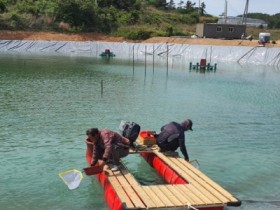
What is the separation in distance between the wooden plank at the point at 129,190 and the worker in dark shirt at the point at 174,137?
2089 mm

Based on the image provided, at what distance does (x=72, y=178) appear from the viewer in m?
→ 9.95

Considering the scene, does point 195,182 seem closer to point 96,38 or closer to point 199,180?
point 199,180

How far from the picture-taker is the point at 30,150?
13.1 metres

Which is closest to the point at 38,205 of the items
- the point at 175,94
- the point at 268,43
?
the point at 175,94

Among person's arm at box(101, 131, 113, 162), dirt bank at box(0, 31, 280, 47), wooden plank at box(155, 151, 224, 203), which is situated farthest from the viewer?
dirt bank at box(0, 31, 280, 47)

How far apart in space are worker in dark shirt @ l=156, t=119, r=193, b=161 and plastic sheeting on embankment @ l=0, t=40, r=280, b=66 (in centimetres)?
4487

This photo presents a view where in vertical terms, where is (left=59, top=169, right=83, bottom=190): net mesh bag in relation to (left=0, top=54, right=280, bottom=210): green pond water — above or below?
above

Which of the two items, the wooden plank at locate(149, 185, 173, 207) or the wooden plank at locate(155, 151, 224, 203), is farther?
the wooden plank at locate(155, 151, 224, 203)

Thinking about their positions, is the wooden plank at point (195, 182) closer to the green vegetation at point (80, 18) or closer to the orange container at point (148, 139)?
the orange container at point (148, 139)

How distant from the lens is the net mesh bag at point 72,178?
975 cm

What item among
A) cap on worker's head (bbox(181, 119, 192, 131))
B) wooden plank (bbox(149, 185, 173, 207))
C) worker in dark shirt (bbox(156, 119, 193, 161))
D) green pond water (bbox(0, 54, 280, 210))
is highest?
cap on worker's head (bbox(181, 119, 192, 131))

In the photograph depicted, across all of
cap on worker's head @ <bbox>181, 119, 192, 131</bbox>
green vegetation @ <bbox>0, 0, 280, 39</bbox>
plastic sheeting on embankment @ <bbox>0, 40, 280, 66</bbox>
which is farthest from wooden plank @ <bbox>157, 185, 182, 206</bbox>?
green vegetation @ <bbox>0, 0, 280, 39</bbox>

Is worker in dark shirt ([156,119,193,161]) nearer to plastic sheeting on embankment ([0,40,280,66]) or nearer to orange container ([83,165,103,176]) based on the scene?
orange container ([83,165,103,176])

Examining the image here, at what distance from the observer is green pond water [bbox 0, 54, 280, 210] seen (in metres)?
10.3
